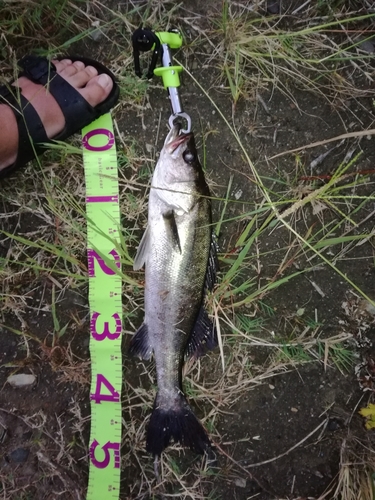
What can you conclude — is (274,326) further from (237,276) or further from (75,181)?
(75,181)

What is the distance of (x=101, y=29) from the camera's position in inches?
114

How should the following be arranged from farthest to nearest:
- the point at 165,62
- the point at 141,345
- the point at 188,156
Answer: the point at 141,345
the point at 165,62
the point at 188,156

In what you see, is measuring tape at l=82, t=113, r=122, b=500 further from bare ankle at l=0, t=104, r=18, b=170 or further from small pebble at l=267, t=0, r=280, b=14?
small pebble at l=267, t=0, r=280, b=14

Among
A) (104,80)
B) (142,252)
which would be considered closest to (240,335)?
(142,252)

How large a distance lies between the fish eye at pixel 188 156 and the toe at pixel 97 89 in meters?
0.78

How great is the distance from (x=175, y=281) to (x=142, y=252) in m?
0.29

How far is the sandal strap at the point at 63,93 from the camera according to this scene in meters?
2.78

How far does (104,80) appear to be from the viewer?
2855 mm

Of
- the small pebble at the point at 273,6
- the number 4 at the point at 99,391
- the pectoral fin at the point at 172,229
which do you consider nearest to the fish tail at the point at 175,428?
the number 4 at the point at 99,391

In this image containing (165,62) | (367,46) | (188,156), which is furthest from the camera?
(367,46)

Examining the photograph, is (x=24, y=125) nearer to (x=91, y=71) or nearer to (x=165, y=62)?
(x=91, y=71)

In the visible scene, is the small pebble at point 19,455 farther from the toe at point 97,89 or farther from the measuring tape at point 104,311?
the toe at point 97,89

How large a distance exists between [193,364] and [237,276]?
0.68 meters

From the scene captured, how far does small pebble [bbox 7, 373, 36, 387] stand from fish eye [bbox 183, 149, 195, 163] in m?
1.80
